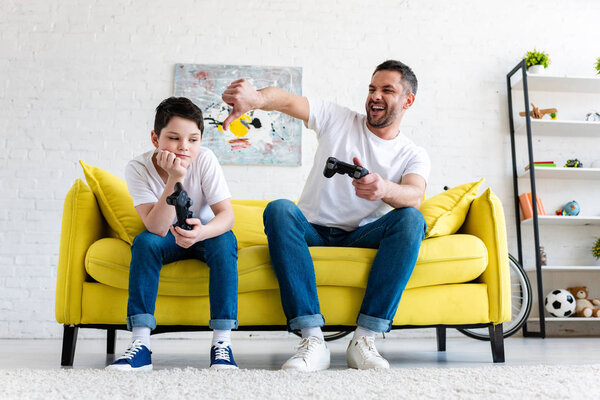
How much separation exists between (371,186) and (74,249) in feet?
3.49

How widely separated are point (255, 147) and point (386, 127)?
1.73 m

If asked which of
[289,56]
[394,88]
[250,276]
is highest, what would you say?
[289,56]

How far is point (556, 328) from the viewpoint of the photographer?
3.78 m

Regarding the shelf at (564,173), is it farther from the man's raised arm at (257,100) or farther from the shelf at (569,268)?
the man's raised arm at (257,100)

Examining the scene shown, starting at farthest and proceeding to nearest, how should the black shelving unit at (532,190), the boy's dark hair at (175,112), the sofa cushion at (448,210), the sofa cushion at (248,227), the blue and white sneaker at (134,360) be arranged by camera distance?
the black shelving unit at (532,190)
the sofa cushion at (248,227)
the sofa cushion at (448,210)
the boy's dark hair at (175,112)
the blue and white sneaker at (134,360)

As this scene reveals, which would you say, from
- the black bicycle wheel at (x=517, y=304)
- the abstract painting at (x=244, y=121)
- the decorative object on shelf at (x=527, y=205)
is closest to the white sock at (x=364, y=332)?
the black bicycle wheel at (x=517, y=304)

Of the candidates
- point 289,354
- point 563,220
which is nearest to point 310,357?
point 289,354

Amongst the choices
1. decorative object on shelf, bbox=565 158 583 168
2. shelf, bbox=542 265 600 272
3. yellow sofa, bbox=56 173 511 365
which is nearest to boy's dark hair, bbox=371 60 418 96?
yellow sofa, bbox=56 173 511 365

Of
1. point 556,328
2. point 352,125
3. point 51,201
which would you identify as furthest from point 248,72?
point 556,328

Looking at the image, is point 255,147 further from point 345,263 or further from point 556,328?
point 556,328

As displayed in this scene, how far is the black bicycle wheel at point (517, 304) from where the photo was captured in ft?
10.8

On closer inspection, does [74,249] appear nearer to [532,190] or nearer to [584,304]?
[532,190]

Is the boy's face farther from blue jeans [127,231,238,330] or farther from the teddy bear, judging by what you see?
the teddy bear

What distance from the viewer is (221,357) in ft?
5.25
